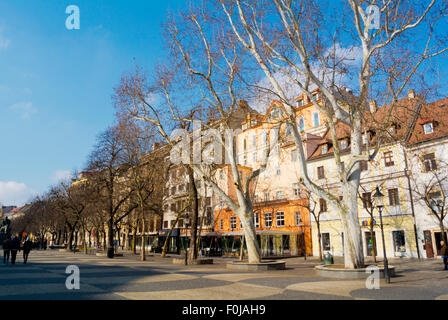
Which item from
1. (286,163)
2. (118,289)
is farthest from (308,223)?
(118,289)

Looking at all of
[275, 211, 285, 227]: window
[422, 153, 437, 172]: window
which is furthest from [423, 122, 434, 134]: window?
[275, 211, 285, 227]: window

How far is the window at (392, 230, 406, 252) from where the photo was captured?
1179 inches

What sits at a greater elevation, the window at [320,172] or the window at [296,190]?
the window at [320,172]

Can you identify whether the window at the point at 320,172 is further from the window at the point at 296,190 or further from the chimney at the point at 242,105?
the chimney at the point at 242,105

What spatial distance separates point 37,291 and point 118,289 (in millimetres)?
2241

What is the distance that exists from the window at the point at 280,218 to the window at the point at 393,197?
44.9 ft

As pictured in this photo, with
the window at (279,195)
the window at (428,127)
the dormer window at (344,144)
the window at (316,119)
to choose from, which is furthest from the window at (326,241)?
the window at (316,119)

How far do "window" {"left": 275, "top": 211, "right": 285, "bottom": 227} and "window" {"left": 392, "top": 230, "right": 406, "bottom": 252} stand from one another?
13.7 meters

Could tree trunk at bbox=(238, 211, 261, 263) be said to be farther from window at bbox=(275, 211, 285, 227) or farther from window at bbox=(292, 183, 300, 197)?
window at bbox=(275, 211, 285, 227)

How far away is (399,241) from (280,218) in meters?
14.7

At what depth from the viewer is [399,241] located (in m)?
30.3

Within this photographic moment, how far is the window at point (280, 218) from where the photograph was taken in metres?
41.5

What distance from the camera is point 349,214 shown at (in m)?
14.5
